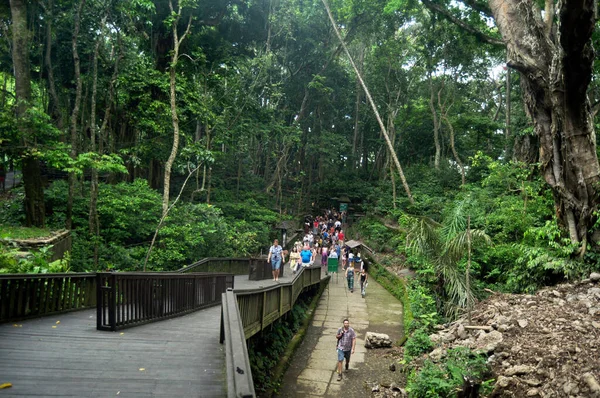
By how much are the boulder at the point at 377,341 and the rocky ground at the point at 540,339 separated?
2435mm

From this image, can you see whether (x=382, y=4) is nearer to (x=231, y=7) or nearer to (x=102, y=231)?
(x=231, y=7)

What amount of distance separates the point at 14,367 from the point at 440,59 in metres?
29.3

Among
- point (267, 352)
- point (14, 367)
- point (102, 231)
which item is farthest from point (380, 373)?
point (102, 231)

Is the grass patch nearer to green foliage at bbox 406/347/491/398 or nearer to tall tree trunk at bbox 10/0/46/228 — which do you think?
tall tree trunk at bbox 10/0/46/228

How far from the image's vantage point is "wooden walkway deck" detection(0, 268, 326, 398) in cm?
383

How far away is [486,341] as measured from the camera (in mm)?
8117

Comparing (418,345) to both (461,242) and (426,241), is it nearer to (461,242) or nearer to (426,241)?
(461,242)

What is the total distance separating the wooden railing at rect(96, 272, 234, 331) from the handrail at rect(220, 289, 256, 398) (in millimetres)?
2469

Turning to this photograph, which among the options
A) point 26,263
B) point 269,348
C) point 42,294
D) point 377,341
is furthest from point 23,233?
point 377,341

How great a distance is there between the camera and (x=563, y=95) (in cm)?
1017

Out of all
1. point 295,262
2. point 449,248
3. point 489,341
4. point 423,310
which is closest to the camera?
point 489,341

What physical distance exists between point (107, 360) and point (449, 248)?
954 centimetres

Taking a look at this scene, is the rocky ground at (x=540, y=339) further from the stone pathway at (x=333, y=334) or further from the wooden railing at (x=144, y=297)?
the wooden railing at (x=144, y=297)

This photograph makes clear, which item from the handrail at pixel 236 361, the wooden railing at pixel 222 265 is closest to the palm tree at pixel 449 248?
the wooden railing at pixel 222 265
